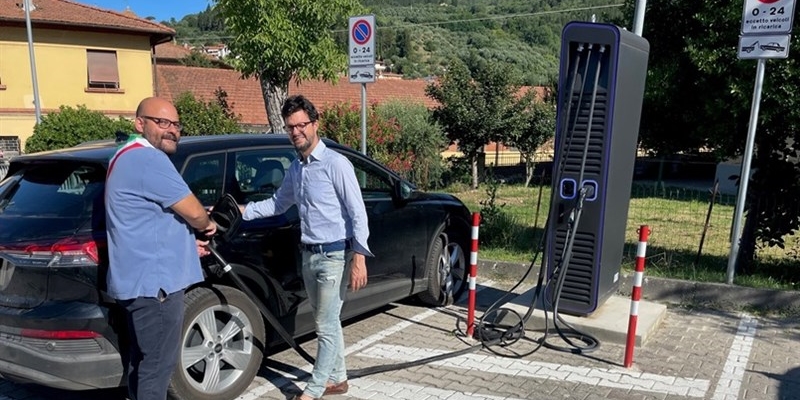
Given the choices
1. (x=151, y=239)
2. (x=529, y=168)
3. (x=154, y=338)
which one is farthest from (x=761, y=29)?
(x=529, y=168)

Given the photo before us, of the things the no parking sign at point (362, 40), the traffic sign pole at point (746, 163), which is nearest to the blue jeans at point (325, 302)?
the no parking sign at point (362, 40)

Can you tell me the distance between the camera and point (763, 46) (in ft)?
19.6

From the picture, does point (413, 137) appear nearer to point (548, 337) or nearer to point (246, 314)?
point (548, 337)

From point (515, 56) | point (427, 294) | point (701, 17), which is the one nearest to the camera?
point (427, 294)

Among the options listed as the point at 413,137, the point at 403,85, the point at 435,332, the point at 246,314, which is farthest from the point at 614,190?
the point at 403,85

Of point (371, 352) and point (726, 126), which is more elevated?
point (726, 126)

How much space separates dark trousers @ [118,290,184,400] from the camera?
10.6 feet

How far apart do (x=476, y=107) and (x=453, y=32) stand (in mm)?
68711

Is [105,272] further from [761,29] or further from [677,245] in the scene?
[677,245]

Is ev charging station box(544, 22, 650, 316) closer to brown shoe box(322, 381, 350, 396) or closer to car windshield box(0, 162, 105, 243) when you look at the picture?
brown shoe box(322, 381, 350, 396)

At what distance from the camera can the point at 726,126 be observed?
7.26 meters

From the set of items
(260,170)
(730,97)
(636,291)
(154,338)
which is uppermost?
(730,97)

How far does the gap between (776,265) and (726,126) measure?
1.99m

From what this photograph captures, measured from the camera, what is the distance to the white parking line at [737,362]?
4.44 metres
